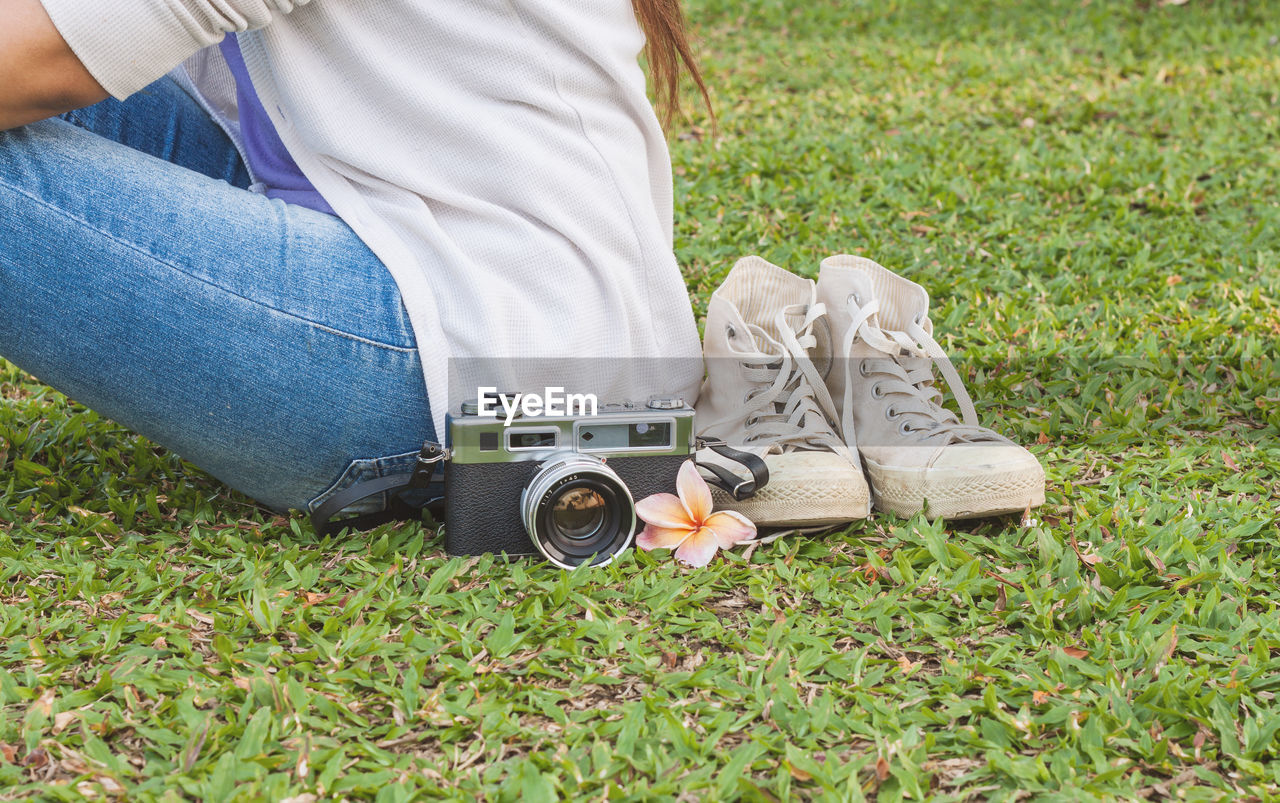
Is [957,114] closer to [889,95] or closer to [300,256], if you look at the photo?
[889,95]

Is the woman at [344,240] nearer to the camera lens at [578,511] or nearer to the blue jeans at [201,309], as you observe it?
the blue jeans at [201,309]

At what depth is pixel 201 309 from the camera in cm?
152

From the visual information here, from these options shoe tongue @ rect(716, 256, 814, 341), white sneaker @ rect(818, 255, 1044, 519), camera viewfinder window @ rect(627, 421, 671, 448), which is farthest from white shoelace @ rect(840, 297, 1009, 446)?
camera viewfinder window @ rect(627, 421, 671, 448)

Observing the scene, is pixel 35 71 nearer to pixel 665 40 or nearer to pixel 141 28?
pixel 141 28

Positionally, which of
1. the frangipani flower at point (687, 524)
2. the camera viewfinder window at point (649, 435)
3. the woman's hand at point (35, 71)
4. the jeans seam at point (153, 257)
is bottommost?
the frangipani flower at point (687, 524)

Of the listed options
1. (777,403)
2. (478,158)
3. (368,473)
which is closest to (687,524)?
(777,403)

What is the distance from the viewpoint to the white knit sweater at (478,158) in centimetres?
153

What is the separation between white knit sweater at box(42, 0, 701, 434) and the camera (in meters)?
1.53

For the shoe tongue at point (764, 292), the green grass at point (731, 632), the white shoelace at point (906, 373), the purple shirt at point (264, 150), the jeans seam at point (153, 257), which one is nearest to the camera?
the green grass at point (731, 632)

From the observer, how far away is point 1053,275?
3029 millimetres

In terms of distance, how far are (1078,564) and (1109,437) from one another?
0.63 meters

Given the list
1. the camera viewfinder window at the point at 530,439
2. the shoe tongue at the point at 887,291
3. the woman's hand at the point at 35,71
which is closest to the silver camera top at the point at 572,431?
the camera viewfinder window at the point at 530,439

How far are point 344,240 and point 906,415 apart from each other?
0.91 meters

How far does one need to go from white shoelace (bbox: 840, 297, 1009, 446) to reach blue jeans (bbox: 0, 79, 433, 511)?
2.37ft
